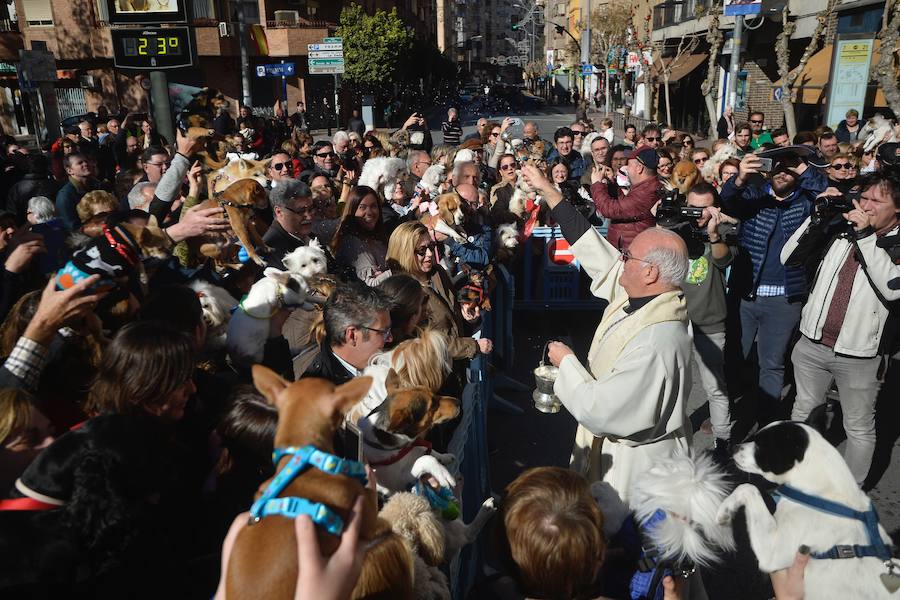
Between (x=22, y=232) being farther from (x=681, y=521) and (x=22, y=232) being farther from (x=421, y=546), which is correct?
(x=681, y=521)

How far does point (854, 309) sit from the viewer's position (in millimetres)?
3822

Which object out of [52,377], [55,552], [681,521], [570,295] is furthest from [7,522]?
[570,295]

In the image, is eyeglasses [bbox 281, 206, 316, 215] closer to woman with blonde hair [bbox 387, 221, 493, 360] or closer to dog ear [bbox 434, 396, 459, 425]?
woman with blonde hair [bbox 387, 221, 493, 360]

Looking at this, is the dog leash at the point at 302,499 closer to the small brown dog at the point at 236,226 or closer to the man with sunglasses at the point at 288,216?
the small brown dog at the point at 236,226

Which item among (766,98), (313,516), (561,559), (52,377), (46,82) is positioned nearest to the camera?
(313,516)

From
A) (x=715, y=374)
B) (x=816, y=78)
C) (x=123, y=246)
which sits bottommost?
(x=715, y=374)

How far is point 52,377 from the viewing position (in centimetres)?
236

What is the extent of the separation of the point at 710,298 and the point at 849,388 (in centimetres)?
105

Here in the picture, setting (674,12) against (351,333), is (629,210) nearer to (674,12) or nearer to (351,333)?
(351,333)

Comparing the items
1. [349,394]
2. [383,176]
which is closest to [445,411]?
[349,394]

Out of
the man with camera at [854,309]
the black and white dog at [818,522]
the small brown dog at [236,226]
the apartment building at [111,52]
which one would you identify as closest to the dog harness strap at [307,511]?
the black and white dog at [818,522]

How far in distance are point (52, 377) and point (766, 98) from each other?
96.7 ft

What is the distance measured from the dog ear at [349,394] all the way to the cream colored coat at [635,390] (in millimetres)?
1490

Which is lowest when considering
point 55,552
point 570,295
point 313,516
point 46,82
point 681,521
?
point 570,295
